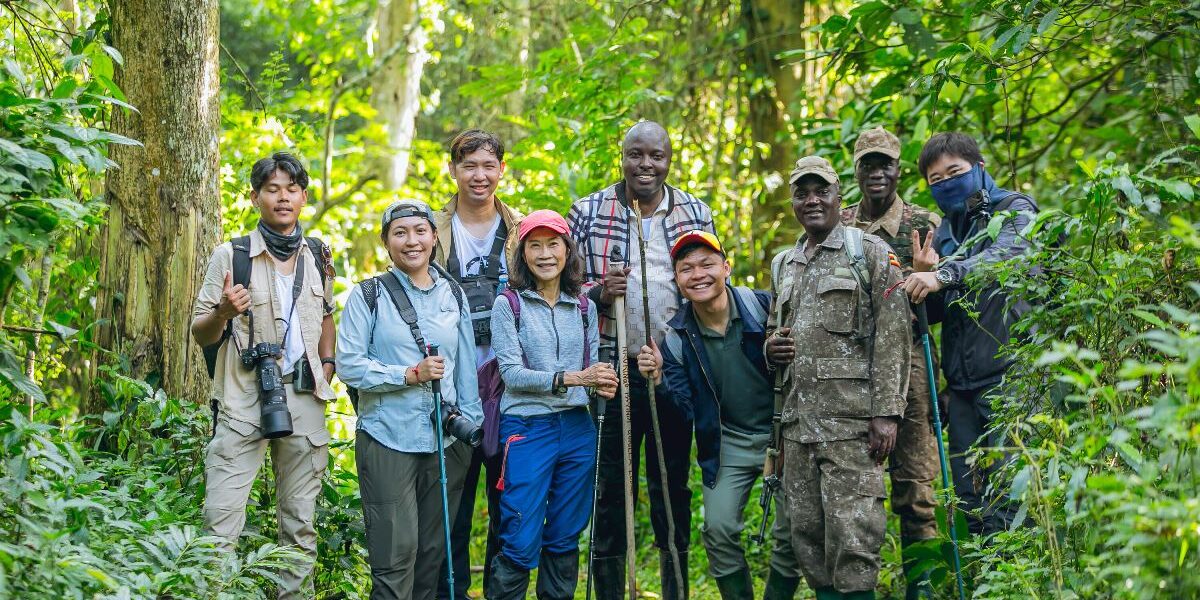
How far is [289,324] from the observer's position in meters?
5.22

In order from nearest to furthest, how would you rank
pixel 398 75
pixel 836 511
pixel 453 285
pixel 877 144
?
pixel 836 511 → pixel 453 285 → pixel 877 144 → pixel 398 75

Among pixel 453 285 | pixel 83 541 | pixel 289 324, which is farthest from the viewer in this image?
pixel 453 285

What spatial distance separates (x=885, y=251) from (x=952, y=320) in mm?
773

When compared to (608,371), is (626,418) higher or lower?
lower

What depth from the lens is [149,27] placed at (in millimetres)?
6117

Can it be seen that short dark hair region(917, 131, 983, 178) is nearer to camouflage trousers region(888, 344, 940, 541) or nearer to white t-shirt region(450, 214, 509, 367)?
camouflage trousers region(888, 344, 940, 541)

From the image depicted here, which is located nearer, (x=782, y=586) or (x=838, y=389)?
(x=838, y=389)

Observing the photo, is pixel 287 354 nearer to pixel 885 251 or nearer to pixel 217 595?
pixel 217 595

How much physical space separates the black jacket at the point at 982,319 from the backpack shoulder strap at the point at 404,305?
8.53 ft

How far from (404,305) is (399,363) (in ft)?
0.92

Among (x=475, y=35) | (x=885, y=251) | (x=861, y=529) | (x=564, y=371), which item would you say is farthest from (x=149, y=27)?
(x=475, y=35)

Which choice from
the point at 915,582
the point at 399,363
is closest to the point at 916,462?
the point at 915,582

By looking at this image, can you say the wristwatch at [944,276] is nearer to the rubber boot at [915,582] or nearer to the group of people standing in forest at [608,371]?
the group of people standing in forest at [608,371]

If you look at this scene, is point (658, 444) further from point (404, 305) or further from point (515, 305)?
point (404, 305)
